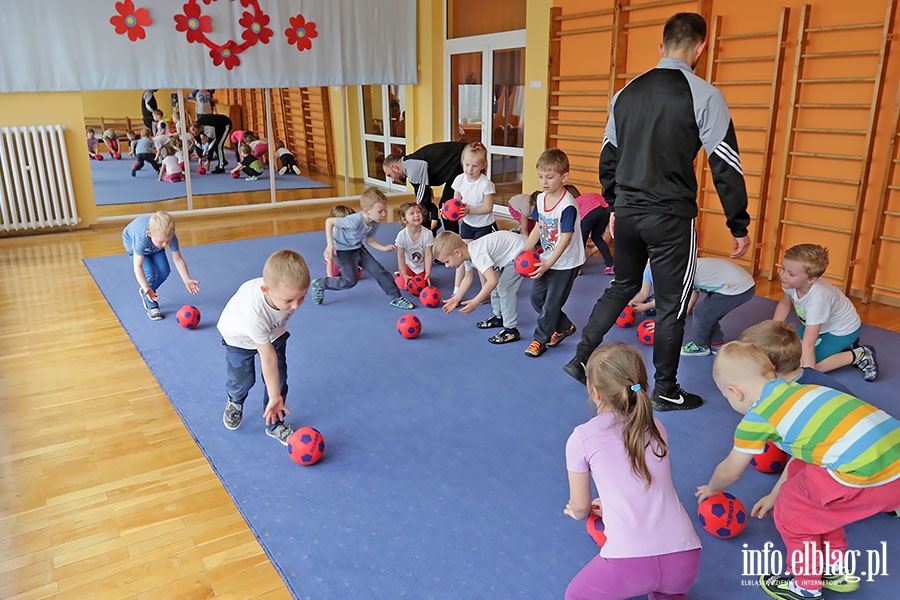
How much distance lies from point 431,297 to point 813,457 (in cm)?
334

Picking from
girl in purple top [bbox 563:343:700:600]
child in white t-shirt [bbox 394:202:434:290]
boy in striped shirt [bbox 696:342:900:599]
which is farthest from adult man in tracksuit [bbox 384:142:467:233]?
girl in purple top [bbox 563:343:700:600]

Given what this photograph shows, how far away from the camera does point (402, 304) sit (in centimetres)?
515

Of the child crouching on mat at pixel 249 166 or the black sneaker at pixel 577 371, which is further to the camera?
the child crouching on mat at pixel 249 166

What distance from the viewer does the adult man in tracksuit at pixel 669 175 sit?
120 inches

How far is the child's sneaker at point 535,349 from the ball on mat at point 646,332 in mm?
670

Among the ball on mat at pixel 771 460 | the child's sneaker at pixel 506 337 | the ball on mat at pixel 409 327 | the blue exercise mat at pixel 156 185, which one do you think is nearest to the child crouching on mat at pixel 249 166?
the blue exercise mat at pixel 156 185

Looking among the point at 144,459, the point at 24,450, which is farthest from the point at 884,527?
the point at 24,450

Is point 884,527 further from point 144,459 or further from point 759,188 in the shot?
point 759,188

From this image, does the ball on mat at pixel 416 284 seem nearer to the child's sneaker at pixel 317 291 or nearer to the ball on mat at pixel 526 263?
the child's sneaker at pixel 317 291

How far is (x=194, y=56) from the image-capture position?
8438 mm

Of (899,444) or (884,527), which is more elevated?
(899,444)

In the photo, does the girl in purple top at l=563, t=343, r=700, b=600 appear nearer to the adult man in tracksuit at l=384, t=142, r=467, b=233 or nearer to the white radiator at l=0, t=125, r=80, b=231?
the adult man in tracksuit at l=384, t=142, r=467, b=233

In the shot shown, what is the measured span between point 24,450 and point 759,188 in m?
5.83

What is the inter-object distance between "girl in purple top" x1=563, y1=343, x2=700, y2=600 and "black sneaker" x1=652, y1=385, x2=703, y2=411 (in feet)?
5.09
